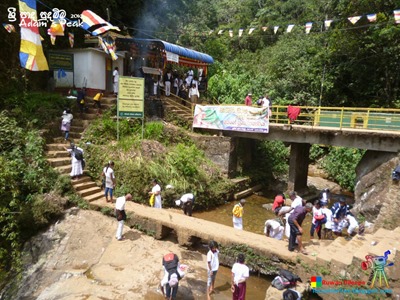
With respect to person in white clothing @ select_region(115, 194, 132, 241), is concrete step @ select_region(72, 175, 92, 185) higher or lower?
higher

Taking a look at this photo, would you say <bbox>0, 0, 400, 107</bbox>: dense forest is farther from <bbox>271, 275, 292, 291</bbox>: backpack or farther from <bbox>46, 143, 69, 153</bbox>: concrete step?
<bbox>271, 275, 292, 291</bbox>: backpack

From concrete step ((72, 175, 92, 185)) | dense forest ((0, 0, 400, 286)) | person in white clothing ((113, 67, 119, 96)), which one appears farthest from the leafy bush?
→ concrete step ((72, 175, 92, 185))

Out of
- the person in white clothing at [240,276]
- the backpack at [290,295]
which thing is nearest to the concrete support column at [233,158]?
the person in white clothing at [240,276]

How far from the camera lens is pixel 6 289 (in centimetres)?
Answer: 738

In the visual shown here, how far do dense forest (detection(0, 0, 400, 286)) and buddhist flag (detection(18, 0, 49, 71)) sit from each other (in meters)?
3.07

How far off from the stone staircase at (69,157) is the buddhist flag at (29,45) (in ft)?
13.4

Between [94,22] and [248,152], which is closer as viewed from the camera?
[94,22]

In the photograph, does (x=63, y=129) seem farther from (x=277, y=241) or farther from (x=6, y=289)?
(x=277, y=241)

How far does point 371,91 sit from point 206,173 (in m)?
15.6

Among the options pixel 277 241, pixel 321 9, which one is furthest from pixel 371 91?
pixel 277 241

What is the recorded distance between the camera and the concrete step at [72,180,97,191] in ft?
36.3

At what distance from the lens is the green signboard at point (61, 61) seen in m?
15.2

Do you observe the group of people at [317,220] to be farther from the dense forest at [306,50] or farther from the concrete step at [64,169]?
the dense forest at [306,50]

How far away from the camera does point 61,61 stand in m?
15.4
